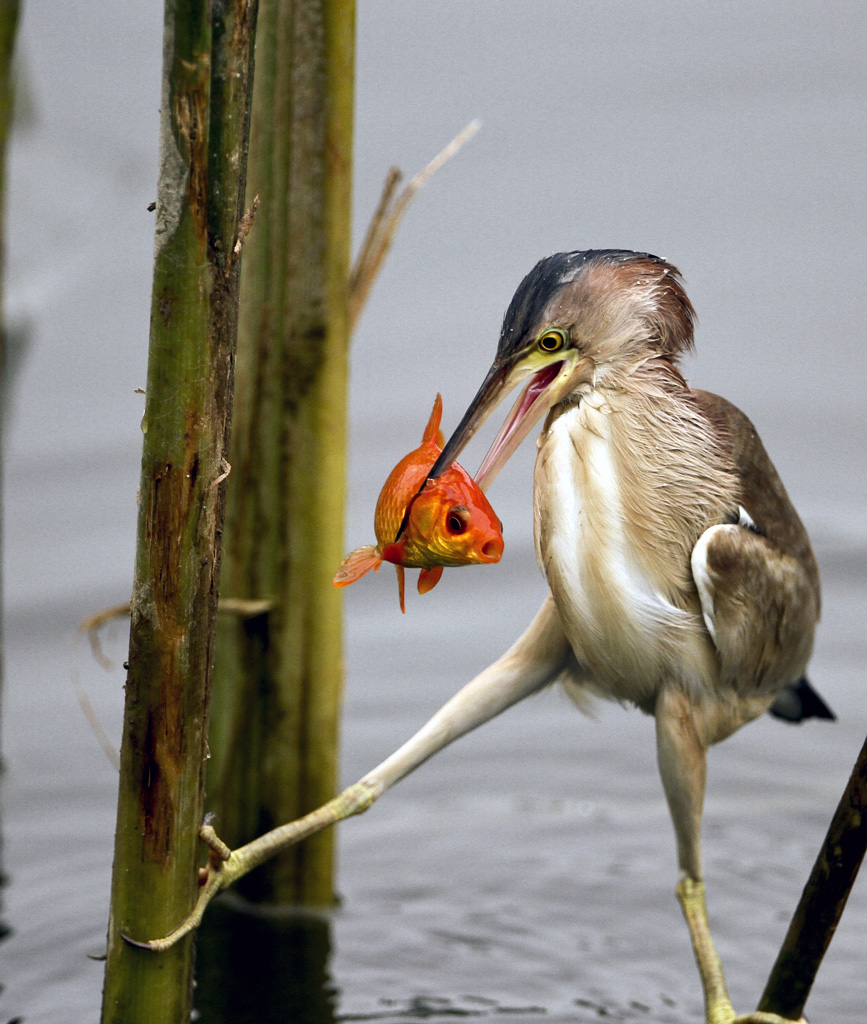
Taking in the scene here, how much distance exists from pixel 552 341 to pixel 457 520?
14.3 inches

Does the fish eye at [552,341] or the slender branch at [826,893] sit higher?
the fish eye at [552,341]

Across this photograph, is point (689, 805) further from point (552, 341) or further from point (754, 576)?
point (552, 341)

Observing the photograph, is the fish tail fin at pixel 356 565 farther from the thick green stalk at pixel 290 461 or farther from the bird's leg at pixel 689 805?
the thick green stalk at pixel 290 461

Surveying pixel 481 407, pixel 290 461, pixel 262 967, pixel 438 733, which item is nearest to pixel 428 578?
pixel 481 407

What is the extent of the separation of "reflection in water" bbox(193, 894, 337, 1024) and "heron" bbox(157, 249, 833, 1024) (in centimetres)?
81

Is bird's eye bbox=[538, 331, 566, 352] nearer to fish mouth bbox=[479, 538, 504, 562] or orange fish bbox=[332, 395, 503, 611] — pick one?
orange fish bbox=[332, 395, 503, 611]

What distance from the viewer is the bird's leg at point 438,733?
226 centimetres

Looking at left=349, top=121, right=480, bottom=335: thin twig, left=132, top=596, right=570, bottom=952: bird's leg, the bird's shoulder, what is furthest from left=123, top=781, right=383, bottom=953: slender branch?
left=349, top=121, right=480, bottom=335: thin twig

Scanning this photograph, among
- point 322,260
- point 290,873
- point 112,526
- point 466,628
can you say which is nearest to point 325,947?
point 290,873

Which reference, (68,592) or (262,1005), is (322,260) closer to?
(262,1005)

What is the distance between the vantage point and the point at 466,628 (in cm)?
488

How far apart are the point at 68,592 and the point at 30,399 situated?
1.32 metres

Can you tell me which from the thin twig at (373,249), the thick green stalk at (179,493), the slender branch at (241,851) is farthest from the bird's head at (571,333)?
Result: the thin twig at (373,249)

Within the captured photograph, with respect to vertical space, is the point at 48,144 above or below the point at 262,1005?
above
